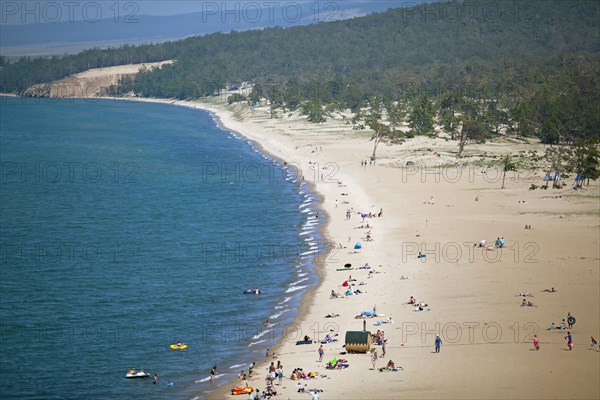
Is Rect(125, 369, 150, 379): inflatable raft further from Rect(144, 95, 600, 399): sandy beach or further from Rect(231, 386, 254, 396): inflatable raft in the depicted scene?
Rect(231, 386, 254, 396): inflatable raft

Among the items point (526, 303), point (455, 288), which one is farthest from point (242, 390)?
point (455, 288)

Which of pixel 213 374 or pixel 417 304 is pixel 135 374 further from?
pixel 417 304

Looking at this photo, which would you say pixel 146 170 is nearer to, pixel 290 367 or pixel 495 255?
pixel 495 255

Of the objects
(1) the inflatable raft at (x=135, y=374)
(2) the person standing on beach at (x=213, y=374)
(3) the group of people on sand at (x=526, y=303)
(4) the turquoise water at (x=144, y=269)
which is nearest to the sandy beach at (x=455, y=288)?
(3) the group of people on sand at (x=526, y=303)

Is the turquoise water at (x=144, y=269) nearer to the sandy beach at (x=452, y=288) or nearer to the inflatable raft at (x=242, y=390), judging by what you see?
the inflatable raft at (x=242, y=390)

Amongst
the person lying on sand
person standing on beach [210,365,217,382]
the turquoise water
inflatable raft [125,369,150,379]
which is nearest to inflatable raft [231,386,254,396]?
the turquoise water

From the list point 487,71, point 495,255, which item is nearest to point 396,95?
point 487,71
